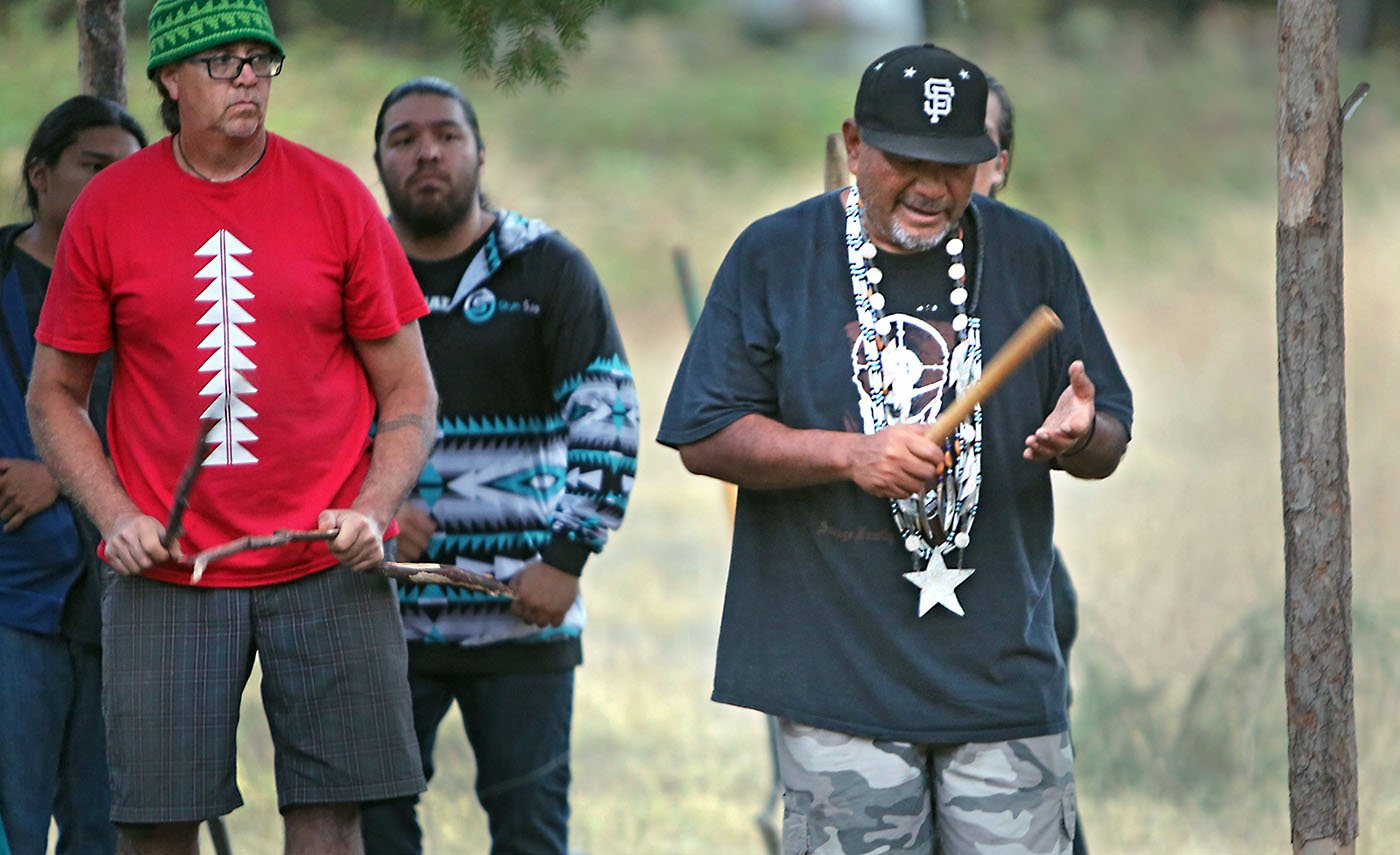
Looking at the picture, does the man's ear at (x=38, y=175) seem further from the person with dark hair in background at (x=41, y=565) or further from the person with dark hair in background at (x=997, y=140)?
the person with dark hair in background at (x=997, y=140)

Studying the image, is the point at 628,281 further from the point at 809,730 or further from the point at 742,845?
the point at 809,730

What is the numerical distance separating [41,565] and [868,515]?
1768 mm

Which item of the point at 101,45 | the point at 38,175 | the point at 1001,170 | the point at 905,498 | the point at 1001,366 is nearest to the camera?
the point at 1001,366

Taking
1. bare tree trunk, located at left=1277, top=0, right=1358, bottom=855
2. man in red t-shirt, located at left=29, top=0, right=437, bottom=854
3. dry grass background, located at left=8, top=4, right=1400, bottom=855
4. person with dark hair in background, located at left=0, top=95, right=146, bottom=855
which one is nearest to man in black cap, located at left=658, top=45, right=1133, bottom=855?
bare tree trunk, located at left=1277, top=0, right=1358, bottom=855

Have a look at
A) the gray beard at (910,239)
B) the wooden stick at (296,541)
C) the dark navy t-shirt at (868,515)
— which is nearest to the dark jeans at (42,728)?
the wooden stick at (296,541)

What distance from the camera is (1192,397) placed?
9.78 meters

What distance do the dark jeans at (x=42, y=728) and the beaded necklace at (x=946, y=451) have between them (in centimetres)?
181

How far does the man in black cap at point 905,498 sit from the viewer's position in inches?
118

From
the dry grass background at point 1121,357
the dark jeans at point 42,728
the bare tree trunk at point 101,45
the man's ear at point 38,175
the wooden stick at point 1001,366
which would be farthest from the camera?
the dry grass background at point 1121,357

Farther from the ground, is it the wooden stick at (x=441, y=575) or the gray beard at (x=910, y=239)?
the gray beard at (x=910, y=239)

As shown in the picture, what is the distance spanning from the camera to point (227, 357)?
306 centimetres

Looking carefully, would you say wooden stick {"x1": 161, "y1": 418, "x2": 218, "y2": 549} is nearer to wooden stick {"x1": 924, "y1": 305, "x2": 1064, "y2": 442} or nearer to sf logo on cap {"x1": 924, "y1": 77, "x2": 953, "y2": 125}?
wooden stick {"x1": 924, "y1": 305, "x2": 1064, "y2": 442}

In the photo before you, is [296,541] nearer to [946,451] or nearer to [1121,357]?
[946,451]

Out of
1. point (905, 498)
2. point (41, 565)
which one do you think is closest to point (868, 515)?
point (905, 498)
